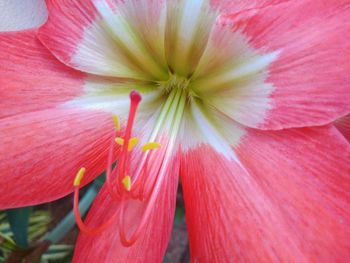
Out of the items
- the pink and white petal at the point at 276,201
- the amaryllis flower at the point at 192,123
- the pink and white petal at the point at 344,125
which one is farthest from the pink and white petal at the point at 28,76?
the pink and white petal at the point at 344,125

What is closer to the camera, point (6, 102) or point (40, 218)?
point (6, 102)

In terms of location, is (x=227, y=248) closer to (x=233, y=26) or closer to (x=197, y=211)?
(x=197, y=211)

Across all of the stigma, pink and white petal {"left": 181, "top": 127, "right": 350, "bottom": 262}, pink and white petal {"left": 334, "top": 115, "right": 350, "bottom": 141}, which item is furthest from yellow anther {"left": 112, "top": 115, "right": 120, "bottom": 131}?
pink and white petal {"left": 334, "top": 115, "right": 350, "bottom": 141}

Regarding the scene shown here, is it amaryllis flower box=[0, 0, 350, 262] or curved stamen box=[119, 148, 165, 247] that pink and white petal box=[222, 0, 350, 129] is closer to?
amaryllis flower box=[0, 0, 350, 262]

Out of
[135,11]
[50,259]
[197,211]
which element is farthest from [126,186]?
[50,259]

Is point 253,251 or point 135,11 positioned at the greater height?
point 135,11

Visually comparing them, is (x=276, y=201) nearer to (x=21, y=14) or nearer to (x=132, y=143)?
(x=132, y=143)
